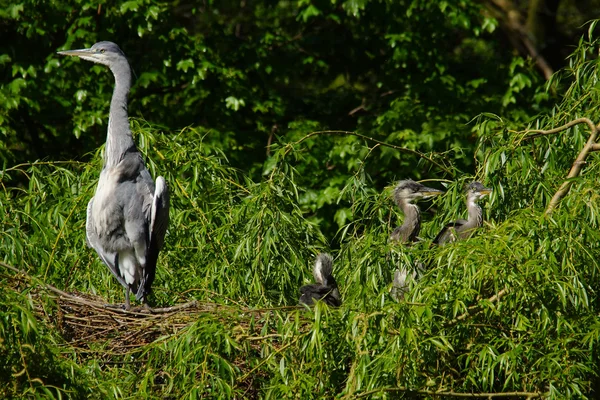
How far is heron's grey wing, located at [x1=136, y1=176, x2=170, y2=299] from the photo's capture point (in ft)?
20.9

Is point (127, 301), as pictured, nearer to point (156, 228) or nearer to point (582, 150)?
point (156, 228)

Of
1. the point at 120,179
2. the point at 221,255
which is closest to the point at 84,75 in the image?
the point at 120,179

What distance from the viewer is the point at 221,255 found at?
631cm

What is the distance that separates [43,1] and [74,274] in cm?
431

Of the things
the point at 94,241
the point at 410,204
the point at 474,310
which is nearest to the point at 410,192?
the point at 410,204

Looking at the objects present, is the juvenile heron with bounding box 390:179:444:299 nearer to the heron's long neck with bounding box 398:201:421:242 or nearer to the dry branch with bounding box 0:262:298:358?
the heron's long neck with bounding box 398:201:421:242

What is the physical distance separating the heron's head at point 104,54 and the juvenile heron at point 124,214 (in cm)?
56

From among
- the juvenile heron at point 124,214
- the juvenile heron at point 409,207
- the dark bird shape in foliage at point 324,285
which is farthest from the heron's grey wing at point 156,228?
the juvenile heron at point 409,207

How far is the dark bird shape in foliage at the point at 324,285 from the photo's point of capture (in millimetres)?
6230

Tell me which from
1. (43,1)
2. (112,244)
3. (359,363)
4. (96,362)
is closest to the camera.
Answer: (359,363)

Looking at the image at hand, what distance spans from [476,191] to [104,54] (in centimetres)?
304

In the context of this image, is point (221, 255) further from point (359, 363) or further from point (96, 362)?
point (359, 363)

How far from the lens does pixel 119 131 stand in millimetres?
6828

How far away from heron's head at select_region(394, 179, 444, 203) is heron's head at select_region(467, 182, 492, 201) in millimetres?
488
